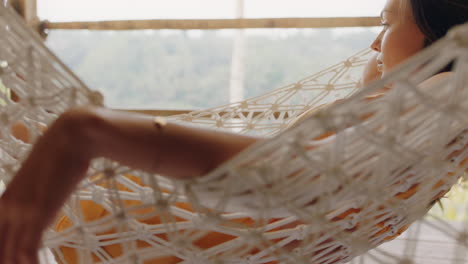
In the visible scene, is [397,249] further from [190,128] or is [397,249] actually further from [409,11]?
A: [190,128]

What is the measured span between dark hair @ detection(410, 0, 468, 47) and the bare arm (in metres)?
0.56

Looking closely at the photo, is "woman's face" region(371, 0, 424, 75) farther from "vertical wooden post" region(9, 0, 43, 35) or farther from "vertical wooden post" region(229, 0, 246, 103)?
"vertical wooden post" region(229, 0, 246, 103)

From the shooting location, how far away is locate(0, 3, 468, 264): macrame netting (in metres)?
0.44

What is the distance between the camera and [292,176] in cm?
48

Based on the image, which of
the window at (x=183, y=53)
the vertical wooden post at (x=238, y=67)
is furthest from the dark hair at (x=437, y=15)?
the window at (x=183, y=53)

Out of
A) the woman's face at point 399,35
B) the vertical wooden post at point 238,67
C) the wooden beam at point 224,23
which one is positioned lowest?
Answer: the woman's face at point 399,35

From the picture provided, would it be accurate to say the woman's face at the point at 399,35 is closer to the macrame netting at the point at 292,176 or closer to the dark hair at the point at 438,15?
the dark hair at the point at 438,15

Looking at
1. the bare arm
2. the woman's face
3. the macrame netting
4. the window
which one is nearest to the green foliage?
the window

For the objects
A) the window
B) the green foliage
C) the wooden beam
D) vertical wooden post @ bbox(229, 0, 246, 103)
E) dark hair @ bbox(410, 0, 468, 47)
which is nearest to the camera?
dark hair @ bbox(410, 0, 468, 47)

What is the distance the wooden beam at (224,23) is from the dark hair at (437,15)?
53 cm

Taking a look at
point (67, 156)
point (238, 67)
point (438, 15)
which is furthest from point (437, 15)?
point (238, 67)

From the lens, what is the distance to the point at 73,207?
1.93 feet

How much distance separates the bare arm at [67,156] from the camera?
0.42 m

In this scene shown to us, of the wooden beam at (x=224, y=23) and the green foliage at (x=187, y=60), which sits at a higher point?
the green foliage at (x=187, y=60)
